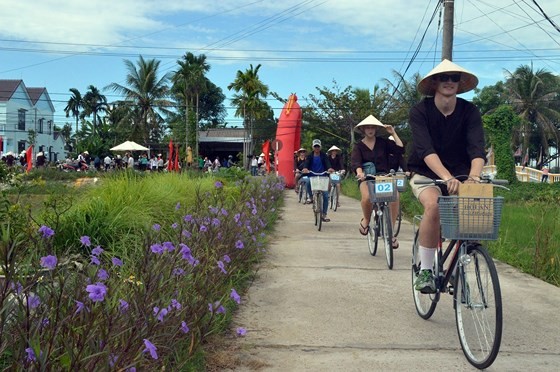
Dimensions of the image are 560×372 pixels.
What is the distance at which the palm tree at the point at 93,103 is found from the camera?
73.0 m

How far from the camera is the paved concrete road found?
3.61 meters

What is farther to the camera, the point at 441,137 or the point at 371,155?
the point at 371,155

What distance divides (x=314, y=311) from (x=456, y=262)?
4.60ft

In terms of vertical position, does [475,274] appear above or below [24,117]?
below

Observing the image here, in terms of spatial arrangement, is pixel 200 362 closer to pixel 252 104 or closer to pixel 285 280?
pixel 285 280

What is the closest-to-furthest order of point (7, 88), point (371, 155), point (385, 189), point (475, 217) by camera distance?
1. point (475, 217)
2. point (385, 189)
3. point (371, 155)
4. point (7, 88)

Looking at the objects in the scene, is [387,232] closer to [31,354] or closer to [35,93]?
[31,354]

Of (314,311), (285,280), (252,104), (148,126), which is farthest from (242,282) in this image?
(148,126)

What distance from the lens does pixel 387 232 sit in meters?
6.76

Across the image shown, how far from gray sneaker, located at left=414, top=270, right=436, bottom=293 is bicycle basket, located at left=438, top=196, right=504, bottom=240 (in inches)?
26.8

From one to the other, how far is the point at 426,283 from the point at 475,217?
80cm

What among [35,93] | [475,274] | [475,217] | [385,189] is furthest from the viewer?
[35,93]

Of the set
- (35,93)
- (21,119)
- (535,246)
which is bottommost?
(535,246)

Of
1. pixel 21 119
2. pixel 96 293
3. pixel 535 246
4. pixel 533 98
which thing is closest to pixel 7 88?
pixel 21 119
